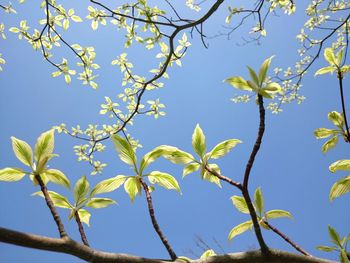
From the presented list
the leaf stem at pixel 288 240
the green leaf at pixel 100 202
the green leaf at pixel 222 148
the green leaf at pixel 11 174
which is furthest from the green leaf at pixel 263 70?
the green leaf at pixel 11 174

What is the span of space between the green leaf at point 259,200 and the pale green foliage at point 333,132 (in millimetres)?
575

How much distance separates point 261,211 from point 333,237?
0.39 m

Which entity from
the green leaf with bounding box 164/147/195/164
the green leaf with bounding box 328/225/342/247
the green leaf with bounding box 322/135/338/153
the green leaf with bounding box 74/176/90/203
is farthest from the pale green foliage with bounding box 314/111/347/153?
the green leaf with bounding box 74/176/90/203

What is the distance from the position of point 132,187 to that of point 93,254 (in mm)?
426

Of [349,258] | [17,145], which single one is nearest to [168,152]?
[17,145]

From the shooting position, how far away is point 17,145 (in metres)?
1.01

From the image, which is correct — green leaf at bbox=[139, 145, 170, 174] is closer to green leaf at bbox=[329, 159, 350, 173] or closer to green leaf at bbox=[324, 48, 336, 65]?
green leaf at bbox=[329, 159, 350, 173]

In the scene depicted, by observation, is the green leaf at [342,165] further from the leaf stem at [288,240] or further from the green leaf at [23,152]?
the green leaf at [23,152]

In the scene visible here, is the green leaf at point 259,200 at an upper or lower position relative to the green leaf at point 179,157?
lower

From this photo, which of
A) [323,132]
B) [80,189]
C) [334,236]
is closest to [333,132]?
[323,132]

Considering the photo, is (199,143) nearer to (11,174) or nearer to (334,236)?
(11,174)

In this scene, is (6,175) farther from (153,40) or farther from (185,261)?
(153,40)

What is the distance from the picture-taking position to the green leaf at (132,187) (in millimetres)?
1115

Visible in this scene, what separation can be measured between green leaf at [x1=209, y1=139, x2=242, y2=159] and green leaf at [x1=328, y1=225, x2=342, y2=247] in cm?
65
